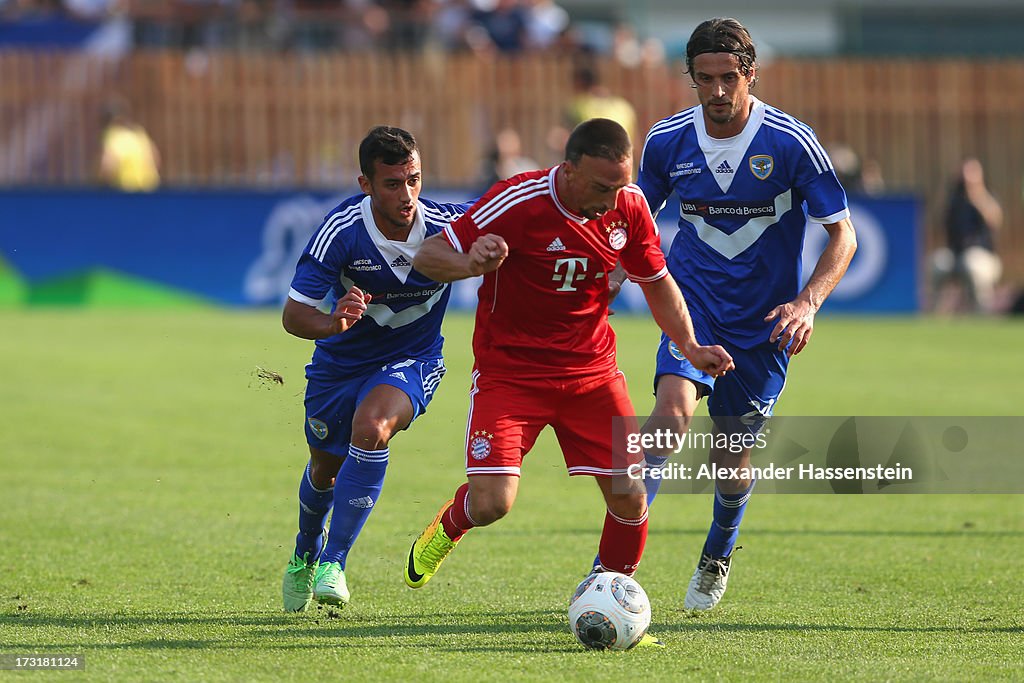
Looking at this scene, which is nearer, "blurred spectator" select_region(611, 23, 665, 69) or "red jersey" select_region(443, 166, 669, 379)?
"red jersey" select_region(443, 166, 669, 379)

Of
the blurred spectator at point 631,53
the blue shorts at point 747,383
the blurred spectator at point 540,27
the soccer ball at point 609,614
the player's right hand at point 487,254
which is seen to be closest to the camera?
the player's right hand at point 487,254

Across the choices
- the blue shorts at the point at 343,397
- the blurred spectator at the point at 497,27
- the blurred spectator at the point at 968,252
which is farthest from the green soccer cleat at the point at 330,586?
the blurred spectator at the point at 497,27

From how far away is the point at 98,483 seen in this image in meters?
10.3

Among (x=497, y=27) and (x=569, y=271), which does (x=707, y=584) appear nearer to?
(x=569, y=271)

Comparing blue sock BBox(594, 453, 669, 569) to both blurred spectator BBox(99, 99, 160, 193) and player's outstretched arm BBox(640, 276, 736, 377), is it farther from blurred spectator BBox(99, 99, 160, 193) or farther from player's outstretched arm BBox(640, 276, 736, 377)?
blurred spectator BBox(99, 99, 160, 193)

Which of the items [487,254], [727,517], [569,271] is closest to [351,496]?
[569,271]

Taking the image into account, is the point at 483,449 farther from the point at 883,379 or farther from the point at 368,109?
the point at 368,109

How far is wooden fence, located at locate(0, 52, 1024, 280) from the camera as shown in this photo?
23922 mm

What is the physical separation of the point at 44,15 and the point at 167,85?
2.36 metres

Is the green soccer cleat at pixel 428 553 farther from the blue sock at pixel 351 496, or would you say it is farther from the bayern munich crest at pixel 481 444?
the bayern munich crest at pixel 481 444

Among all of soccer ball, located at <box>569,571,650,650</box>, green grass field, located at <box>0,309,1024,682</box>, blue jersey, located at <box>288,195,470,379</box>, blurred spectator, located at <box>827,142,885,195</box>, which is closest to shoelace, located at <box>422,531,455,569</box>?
green grass field, located at <box>0,309,1024,682</box>

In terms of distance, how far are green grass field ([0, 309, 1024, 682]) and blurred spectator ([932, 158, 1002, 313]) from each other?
747 cm

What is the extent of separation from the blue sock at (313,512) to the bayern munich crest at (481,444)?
3.63 feet

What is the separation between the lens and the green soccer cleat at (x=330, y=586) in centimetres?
668
